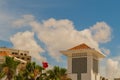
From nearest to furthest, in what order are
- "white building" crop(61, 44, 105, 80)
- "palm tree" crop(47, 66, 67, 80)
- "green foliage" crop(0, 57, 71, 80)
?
"green foliage" crop(0, 57, 71, 80) < "palm tree" crop(47, 66, 67, 80) < "white building" crop(61, 44, 105, 80)

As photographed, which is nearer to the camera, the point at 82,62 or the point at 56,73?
the point at 56,73

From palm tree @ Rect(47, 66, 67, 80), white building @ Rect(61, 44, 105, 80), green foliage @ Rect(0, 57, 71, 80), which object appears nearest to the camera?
green foliage @ Rect(0, 57, 71, 80)

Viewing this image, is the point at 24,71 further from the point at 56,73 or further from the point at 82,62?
the point at 82,62

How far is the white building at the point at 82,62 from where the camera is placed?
14962 cm

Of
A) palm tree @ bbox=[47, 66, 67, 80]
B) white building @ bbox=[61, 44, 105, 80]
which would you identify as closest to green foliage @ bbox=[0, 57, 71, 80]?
palm tree @ bbox=[47, 66, 67, 80]

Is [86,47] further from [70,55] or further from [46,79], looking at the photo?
[46,79]

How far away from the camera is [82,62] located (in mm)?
150375

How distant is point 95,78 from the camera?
156000 mm

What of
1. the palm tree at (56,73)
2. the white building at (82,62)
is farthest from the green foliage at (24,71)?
the white building at (82,62)

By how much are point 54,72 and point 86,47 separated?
61.6m

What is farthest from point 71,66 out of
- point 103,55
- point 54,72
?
point 54,72

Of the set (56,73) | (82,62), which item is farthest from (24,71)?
(82,62)

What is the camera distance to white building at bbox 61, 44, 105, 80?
14962 cm

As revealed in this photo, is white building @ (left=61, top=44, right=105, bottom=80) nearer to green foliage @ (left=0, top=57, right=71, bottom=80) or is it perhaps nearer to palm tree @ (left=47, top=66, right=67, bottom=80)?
palm tree @ (left=47, top=66, right=67, bottom=80)
